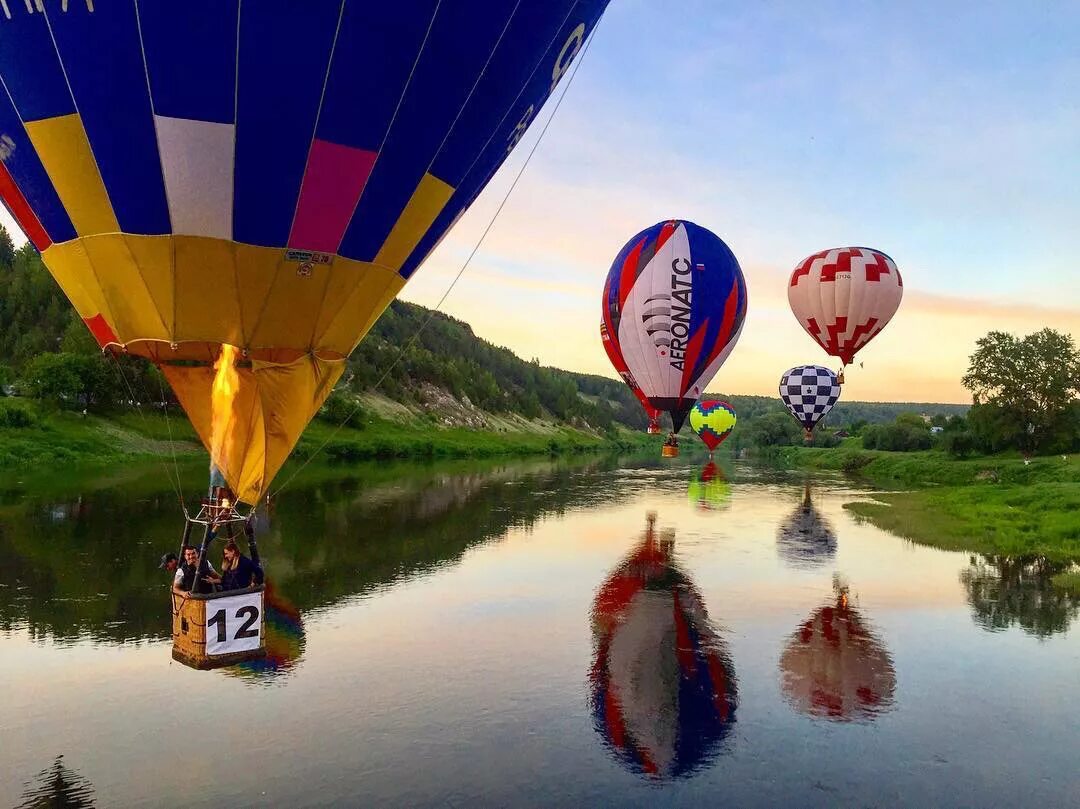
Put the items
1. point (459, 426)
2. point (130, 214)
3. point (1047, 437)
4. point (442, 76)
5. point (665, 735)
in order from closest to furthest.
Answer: point (130, 214) < point (442, 76) < point (665, 735) < point (1047, 437) < point (459, 426)

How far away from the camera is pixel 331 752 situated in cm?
994

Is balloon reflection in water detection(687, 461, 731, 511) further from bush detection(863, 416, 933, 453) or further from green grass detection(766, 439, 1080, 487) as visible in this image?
bush detection(863, 416, 933, 453)

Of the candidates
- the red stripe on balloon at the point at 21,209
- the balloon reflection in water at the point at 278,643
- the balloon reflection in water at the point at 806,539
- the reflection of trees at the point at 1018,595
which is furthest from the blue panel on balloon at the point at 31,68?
the balloon reflection in water at the point at 806,539

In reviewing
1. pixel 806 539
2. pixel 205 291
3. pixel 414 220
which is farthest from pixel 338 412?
pixel 205 291

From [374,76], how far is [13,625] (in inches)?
468

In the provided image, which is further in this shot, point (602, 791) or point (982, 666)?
point (982, 666)

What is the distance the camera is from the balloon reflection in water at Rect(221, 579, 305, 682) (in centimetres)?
1284

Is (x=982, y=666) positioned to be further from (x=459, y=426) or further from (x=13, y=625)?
(x=459, y=426)

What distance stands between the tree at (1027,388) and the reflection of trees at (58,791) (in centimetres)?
5371

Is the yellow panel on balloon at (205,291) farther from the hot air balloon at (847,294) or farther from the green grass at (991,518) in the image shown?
the hot air balloon at (847,294)

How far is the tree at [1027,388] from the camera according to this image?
165 feet

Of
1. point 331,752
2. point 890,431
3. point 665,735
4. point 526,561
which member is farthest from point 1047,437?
point 331,752

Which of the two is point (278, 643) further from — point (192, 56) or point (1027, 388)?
point (1027, 388)

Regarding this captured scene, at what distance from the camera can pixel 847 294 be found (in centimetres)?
3778
